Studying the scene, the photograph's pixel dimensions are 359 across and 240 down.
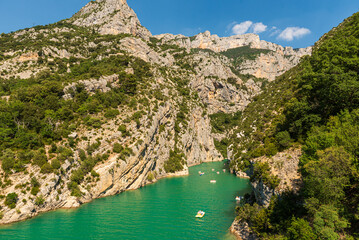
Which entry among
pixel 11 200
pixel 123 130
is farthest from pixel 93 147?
pixel 11 200

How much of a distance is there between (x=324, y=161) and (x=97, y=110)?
56.8 meters

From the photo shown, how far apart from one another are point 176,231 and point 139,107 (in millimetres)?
44863

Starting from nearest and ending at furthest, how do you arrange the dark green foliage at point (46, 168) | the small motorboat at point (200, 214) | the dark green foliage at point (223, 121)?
the small motorboat at point (200, 214) → the dark green foliage at point (46, 168) → the dark green foliage at point (223, 121)

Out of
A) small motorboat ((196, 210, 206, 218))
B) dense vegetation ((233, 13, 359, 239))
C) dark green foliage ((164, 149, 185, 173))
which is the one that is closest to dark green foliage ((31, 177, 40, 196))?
small motorboat ((196, 210, 206, 218))

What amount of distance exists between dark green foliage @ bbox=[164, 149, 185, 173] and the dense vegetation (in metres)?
43.3

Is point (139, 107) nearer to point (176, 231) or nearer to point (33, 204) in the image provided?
point (33, 204)

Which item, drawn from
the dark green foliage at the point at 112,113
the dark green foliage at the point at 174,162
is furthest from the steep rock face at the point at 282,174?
the dark green foliage at the point at 112,113

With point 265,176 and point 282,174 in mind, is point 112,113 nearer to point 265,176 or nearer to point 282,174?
point 265,176

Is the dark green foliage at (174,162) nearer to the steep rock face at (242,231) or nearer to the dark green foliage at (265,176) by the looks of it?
the steep rock face at (242,231)

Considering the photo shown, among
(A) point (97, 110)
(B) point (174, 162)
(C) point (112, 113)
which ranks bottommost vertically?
(B) point (174, 162)

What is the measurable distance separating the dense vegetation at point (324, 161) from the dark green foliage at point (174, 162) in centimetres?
4329

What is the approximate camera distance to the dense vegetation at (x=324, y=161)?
14240 mm

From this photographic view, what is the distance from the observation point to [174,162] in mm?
71938

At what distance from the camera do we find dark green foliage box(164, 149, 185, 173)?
69438 mm
